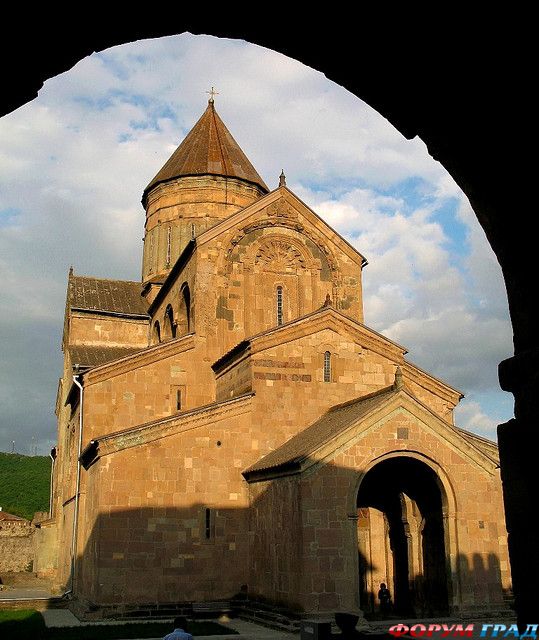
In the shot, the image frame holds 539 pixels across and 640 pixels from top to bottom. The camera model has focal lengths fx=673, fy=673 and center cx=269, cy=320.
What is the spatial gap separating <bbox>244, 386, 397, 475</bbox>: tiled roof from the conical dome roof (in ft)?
49.0

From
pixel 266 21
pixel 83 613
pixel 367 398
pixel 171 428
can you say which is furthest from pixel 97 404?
pixel 266 21

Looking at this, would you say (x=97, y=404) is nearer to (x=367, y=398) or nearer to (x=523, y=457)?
(x=367, y=398)

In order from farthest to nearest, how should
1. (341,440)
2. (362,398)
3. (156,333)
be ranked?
(156,333) < (362,398) < (341,440)

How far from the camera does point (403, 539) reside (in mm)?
16141

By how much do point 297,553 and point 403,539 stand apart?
376cm

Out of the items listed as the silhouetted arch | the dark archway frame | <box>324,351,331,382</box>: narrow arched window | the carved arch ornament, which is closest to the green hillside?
the silhouetted arch

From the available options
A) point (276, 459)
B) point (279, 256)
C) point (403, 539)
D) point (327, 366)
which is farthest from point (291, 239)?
point (403, 539)

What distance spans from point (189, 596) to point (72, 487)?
25.3 ft

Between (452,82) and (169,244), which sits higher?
(169,244)

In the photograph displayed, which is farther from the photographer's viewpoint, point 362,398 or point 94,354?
point 94,354

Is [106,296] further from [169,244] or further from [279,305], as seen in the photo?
[279,305]

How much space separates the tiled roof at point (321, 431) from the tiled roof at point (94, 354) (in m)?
7.35

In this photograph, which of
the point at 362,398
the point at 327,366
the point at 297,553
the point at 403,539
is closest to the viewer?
the point at 297,553

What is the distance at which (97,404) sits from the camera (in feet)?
60.7
